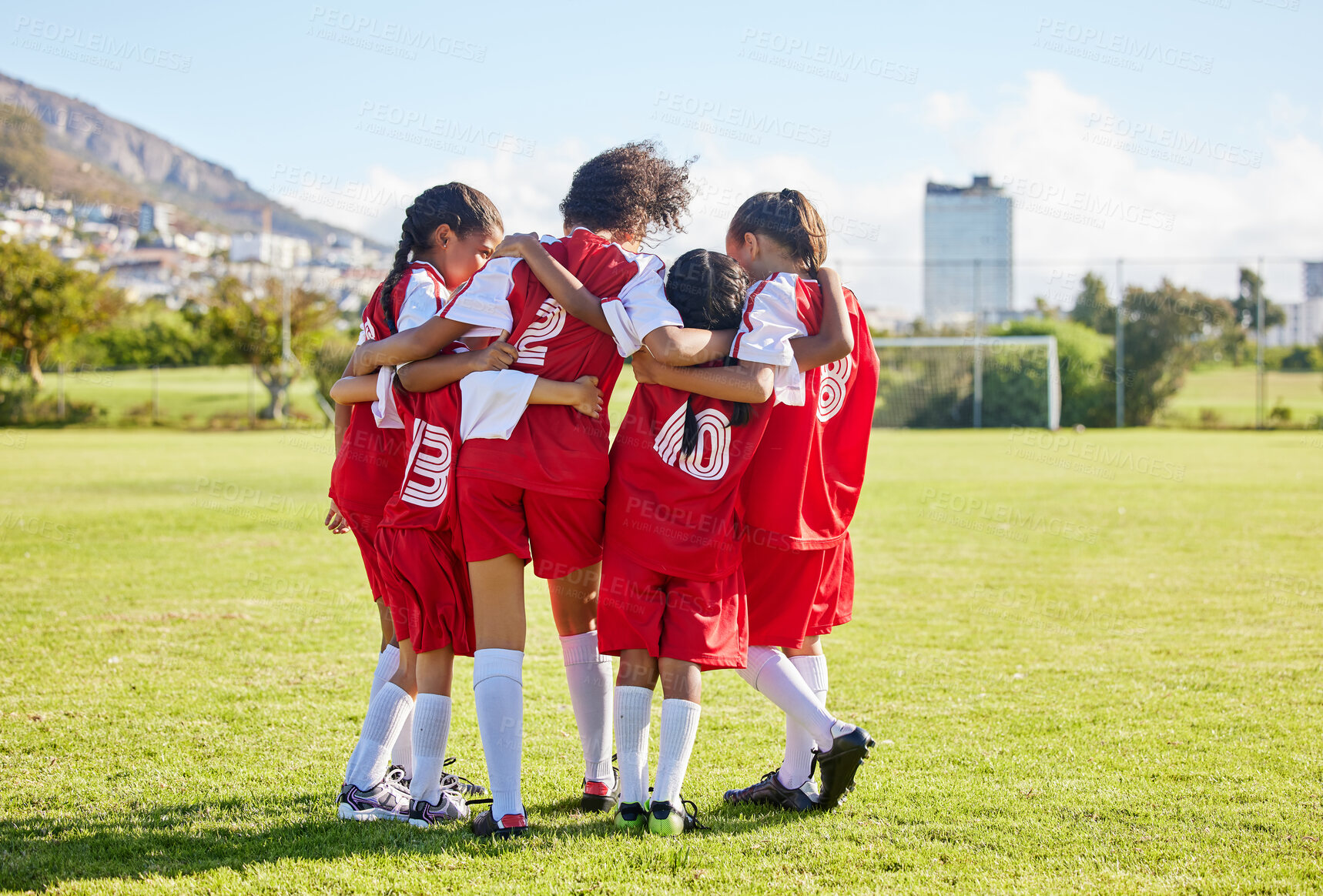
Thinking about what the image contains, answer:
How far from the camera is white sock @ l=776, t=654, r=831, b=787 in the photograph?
A: 3.08m

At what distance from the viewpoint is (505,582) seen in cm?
278

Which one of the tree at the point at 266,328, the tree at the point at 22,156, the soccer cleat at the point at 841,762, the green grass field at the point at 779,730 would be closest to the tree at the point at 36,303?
the tree at the point at 266,328

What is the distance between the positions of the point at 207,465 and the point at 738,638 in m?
15.9

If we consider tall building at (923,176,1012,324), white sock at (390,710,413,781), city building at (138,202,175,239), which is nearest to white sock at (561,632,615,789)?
white sock at (390,710,413,781)

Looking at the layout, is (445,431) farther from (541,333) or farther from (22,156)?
(22,156)

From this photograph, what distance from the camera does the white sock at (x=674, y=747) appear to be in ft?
9.04

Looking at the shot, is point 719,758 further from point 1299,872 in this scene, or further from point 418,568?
point 1299,872

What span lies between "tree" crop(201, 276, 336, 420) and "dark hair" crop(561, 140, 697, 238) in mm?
32435

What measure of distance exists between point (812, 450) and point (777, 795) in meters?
1.07

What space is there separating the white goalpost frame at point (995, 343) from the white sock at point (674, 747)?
26974 millimetres

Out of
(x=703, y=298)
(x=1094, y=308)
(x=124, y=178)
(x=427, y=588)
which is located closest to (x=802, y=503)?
(x=703, y=298)

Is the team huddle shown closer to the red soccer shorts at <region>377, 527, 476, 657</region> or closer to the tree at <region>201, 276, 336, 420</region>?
the red soccer shorts at <region>377, 527, 476, 657</region>

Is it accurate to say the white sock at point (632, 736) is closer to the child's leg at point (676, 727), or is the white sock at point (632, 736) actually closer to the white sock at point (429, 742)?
the child's leg at point (676, 727)

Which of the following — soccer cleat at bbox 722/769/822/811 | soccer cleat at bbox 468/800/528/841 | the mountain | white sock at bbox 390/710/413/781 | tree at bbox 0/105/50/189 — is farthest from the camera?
the mountain
